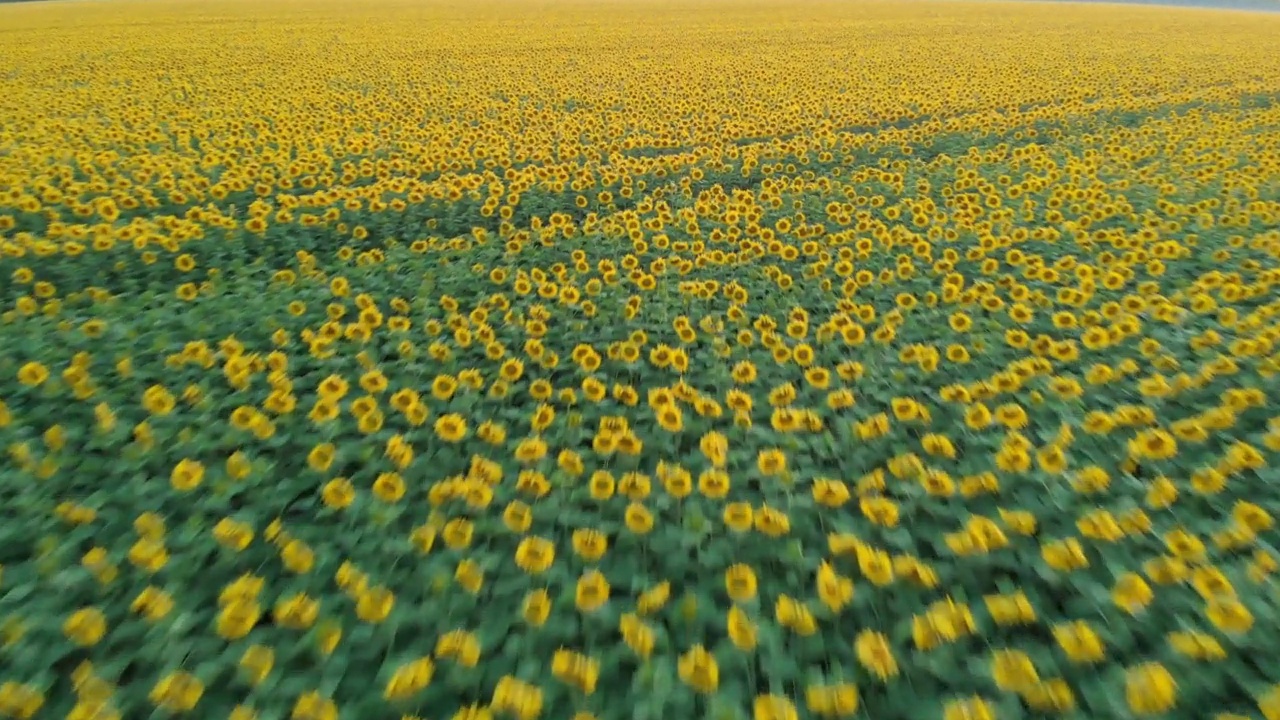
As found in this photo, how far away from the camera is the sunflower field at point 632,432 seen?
209 centimetres

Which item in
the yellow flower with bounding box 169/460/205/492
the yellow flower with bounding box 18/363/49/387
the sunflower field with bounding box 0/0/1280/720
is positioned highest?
the yellow flower with bounding box 18/363/49/387

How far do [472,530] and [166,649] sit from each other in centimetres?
98

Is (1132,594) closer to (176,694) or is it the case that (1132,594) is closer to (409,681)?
(409,681)

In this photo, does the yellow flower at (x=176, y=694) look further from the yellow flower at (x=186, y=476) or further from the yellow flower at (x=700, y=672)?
the yellow flower at (x=700, y=672)

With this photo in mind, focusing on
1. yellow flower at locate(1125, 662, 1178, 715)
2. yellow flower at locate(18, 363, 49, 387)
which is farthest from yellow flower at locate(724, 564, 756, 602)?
yellow flower at locate(18, 363, 49, 387)

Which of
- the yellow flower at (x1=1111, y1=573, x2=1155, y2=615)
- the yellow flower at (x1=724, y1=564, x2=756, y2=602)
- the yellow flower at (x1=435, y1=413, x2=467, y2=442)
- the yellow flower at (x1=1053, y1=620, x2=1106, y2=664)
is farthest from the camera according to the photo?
the yellow flower at (x1=435, y1=413, x2=467, y2=442)

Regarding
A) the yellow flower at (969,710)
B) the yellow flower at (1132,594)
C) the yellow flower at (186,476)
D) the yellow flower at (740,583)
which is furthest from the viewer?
the yellow flower at (186,476)

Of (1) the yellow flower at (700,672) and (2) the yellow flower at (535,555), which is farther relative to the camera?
(2) the yellow flower at (535,555)

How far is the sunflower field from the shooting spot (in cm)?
209

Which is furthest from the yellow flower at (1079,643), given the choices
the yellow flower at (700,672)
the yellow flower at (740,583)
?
the yellow flower at (700,672)

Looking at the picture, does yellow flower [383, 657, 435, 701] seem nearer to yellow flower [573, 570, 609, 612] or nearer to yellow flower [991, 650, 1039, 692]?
yellow flower [573, 570, 609, 612]

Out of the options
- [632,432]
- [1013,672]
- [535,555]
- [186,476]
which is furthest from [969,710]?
[186,476]

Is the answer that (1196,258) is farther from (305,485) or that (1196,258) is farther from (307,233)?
(307,233)

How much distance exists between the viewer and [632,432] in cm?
323
